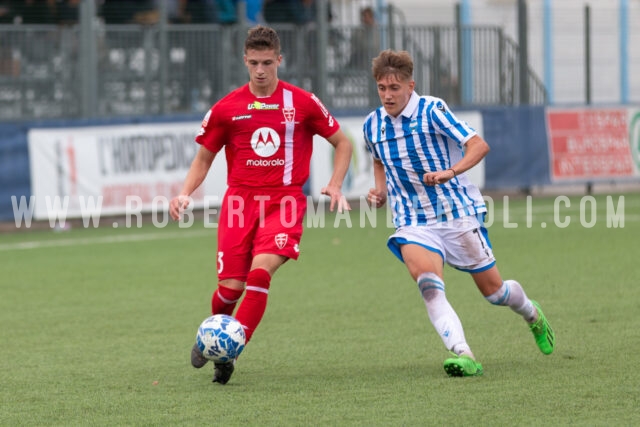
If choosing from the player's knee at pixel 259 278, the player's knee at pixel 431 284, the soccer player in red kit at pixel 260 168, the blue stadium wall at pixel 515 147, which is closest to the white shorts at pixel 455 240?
the player's knee at pixel 431 284

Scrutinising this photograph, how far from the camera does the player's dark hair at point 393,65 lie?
7145mm

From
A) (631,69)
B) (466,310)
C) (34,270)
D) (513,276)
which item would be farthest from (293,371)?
(631,69)

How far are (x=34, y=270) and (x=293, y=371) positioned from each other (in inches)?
256

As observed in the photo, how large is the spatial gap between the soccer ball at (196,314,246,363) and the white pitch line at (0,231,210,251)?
29.8ft

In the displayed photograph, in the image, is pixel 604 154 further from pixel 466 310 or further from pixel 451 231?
pixel 451 231

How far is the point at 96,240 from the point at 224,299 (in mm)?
9252

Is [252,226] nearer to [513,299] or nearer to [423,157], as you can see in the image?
[423,157]

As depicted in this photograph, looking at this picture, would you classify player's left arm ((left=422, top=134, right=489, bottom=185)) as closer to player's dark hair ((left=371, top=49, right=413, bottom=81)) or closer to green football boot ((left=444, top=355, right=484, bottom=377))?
player's dark hair ((left=371, top=49, right=413, bottom=81))

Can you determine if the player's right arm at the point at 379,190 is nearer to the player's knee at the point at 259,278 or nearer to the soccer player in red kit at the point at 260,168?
the soccer player in red kit at the point at 260,168

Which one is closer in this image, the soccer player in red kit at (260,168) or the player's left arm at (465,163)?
the player's left arm at (465,163)

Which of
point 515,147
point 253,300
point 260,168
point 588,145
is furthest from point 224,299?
point 588,145

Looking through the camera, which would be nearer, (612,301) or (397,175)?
(397,175)

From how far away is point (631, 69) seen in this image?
27.2m

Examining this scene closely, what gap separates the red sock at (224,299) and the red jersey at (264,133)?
0.63 m
